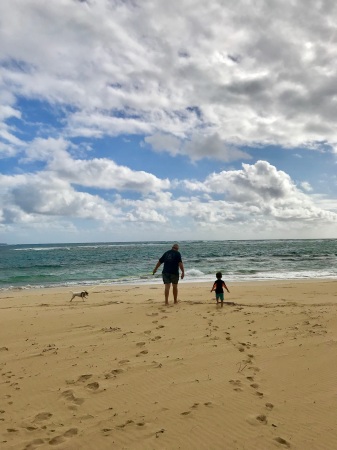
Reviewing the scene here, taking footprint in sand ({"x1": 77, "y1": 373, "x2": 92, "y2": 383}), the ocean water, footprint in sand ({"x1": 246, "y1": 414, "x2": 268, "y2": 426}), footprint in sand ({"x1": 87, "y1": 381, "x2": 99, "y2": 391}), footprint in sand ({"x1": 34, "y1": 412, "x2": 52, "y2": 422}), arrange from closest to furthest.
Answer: footprint in sand ({"x1": 246, "y1": 414, "x2": 268, "y2": 426})
footprint in sand ({"x1": 34, "y1": 412, "x2": 52, "y2": 422})
footprint in sand ({"x1": 87, "y1": 381, "x2": 99, "y2": 391})
footprint in sand ({"x1": 77, "y1": 373, "x2": 92, "y2": 383})
the ocean water

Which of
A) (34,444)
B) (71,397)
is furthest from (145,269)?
(34,444)

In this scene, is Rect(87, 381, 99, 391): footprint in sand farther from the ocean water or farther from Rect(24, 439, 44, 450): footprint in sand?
the ocean water

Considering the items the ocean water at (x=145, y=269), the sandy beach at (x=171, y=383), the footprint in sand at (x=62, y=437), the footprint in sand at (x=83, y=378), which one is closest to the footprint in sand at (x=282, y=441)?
the sandy beach at (x=171, y=383)

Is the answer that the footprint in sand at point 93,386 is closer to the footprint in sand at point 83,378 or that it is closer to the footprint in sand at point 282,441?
the footprint in sand at point 83,378

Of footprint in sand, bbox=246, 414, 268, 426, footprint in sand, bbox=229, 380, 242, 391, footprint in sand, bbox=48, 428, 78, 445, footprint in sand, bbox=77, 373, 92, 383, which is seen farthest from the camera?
footprint in sand, bbox=77, 373, 92, 383

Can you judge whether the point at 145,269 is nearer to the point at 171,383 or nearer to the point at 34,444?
the point at 171,383

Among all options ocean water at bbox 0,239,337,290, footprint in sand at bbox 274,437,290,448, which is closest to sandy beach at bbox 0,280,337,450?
footprint in sand at bbox 274,437,290,448

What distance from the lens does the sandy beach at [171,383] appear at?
11.8 feet

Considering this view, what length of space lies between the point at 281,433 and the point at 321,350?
297 cm

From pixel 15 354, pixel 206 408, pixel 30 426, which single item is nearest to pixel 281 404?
pixel 206 408

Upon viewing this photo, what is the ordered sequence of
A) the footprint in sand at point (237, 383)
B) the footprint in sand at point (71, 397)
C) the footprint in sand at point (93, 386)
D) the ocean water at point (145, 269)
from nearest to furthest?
the footprint in sand at point (71, 397), the footprint in sand at point (237, 383), the footprint in sand at point (93, 386), the ocean water at point (145, 269)

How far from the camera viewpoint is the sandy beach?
358 centimetres

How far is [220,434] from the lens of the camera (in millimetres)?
3613

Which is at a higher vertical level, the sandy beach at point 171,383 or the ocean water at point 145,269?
the sandy beach at point 171,383
